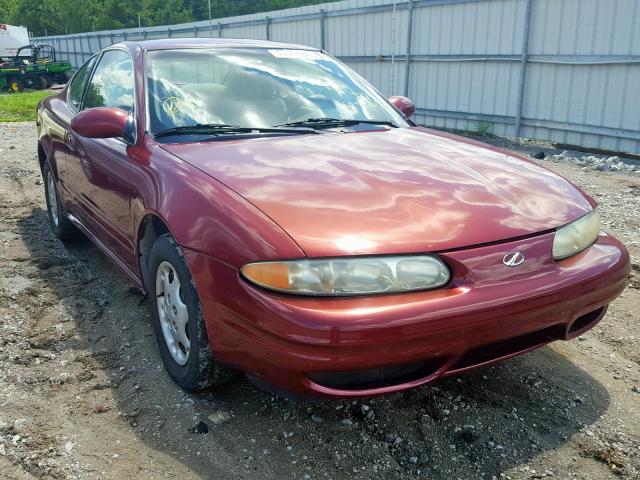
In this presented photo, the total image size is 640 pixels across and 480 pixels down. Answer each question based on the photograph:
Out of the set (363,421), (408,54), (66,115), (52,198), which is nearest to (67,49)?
(408,54)

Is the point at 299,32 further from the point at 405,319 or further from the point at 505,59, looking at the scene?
the point at 405,319

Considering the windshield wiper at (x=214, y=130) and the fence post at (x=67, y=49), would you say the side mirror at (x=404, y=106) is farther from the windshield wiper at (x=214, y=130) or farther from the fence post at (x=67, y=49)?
the fence post at (x=67, y=49)

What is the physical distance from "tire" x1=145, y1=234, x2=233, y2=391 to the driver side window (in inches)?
41.0

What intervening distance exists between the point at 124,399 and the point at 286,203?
3.93 ft

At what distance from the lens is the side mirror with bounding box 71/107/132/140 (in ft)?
10.2

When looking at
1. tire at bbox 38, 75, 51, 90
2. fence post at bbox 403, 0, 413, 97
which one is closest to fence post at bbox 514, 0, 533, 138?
fence post at bbox 403, 0, 413, 97

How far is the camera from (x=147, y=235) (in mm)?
2893

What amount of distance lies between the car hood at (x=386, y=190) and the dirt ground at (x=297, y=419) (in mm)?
787

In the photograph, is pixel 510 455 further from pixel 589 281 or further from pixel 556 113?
pixel 556 113

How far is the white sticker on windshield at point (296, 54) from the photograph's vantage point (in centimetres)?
380

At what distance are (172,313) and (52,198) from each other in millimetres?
2774

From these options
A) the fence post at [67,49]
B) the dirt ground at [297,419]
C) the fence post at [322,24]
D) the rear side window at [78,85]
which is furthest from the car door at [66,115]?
the fence post at [67,49]

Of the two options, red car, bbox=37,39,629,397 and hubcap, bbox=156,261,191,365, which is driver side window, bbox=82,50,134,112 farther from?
hubcap, bbox=156,261,191,365

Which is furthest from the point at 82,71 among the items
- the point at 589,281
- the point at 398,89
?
the point at 398,89
